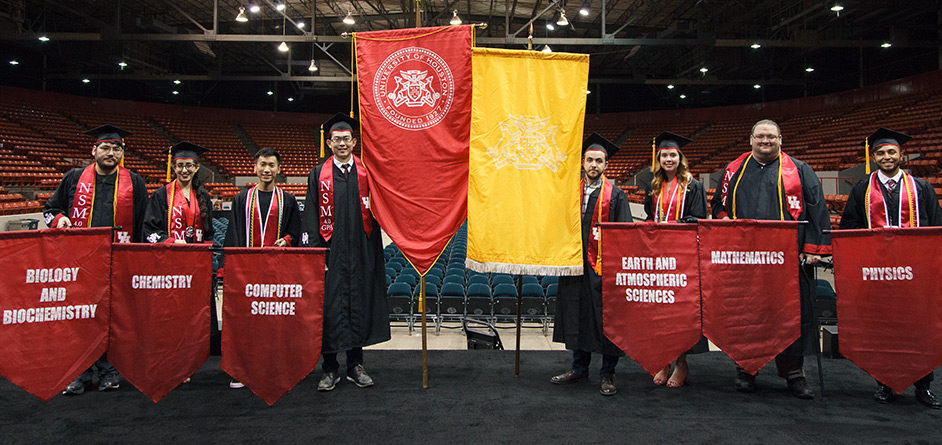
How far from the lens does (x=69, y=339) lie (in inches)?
110

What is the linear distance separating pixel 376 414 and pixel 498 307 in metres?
3.14

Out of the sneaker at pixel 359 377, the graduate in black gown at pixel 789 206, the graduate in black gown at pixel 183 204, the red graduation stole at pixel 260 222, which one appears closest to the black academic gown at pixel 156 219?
the graduate in black gown at pixel 183 204

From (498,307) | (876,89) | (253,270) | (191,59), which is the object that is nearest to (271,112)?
(191,59)

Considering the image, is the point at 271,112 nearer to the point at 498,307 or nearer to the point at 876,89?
the point at 498,307

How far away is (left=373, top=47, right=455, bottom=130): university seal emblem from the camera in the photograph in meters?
3.26

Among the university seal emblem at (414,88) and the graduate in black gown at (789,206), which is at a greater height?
the university seal emblem at (414,88)

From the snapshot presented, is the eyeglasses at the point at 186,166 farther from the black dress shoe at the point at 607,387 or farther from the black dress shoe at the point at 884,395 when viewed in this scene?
the black dress shoe at the point at 884,395

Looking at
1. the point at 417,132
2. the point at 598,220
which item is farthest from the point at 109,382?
the point at 598,220

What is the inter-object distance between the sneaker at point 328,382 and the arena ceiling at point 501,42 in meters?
10.1

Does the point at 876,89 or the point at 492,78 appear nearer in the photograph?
the point at 492,78

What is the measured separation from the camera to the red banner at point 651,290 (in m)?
3.03

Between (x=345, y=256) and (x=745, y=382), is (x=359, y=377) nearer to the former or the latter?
(x=345, y=256)

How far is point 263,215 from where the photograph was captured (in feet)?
11.5

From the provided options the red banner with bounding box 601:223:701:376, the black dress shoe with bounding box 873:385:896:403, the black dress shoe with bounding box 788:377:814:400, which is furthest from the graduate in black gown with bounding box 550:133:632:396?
the black dress shoe with bounding box 873:385:896:403
